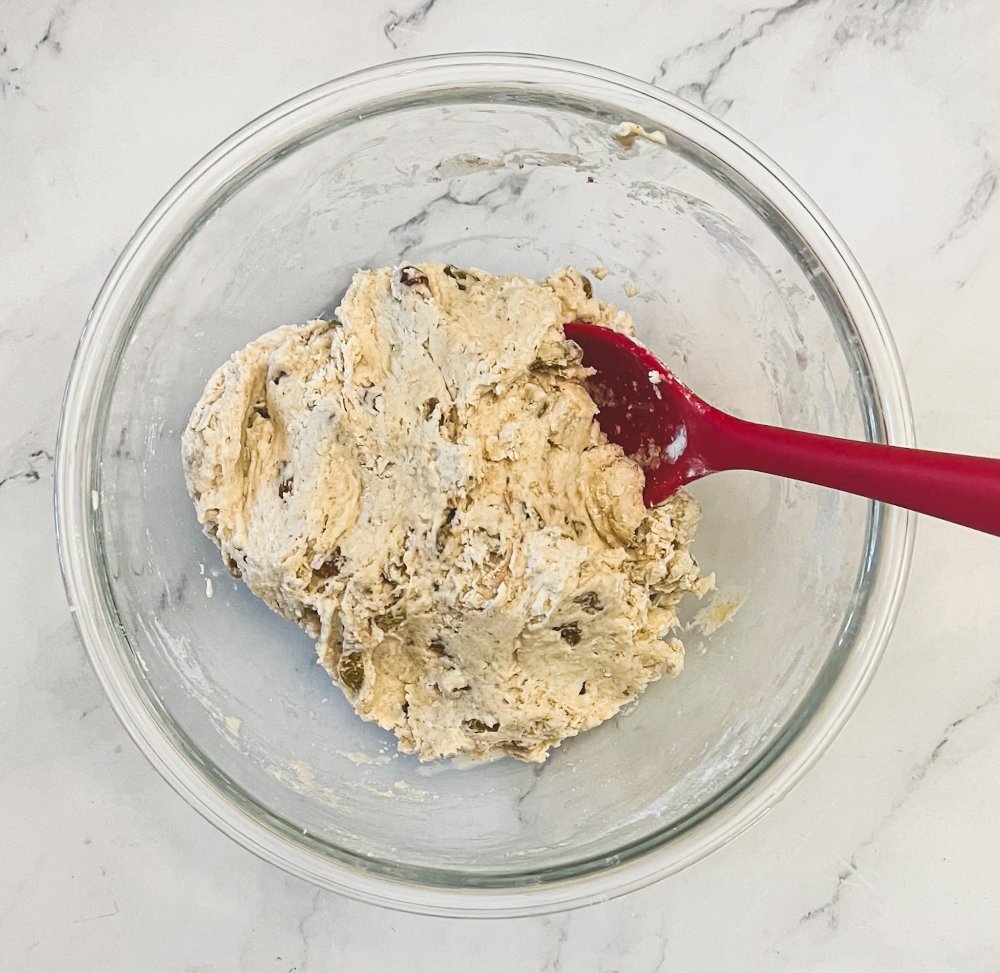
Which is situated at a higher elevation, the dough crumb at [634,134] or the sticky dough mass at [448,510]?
the dough crumb at [634,134]

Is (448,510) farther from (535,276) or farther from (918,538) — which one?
(918,538)

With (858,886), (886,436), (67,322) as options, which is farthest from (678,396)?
(67,322)

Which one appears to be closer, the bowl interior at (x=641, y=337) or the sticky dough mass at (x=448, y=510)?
the sticky dough mass at (x=448, y=510)

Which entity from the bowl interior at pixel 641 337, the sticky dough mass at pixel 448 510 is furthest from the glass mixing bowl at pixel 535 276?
the sticky dough mass at pixel 448 510

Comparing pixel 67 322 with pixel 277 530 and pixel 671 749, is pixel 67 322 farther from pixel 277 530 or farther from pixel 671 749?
pixel 671 749

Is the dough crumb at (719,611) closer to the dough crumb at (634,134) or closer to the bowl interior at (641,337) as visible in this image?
the bowl interior at (641,337)

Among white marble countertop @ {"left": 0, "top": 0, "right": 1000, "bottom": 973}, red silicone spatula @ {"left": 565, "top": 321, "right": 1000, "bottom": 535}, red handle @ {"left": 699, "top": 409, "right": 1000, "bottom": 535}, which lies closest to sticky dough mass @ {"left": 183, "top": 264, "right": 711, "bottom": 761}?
red silicone spatula @ {"left": 565, "top": 321, "right": 1000, "bottom": 535}
